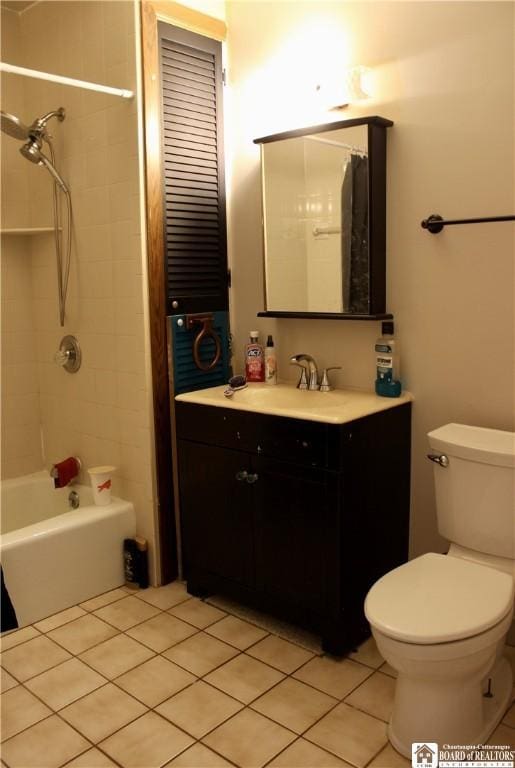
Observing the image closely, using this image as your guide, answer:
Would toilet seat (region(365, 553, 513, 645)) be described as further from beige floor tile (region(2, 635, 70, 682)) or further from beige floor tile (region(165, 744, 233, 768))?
beige floor tile (region(2, 635, 70, 682))

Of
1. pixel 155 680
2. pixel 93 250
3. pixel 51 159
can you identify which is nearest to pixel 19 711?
pixel 155 680

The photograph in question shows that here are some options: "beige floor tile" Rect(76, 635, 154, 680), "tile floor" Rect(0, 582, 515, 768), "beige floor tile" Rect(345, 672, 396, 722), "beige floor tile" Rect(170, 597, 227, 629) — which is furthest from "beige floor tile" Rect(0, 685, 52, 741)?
"beige floor tile" Rect(345, 672, 396, 722)

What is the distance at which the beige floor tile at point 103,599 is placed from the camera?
265 centimetres

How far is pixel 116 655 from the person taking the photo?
232cm

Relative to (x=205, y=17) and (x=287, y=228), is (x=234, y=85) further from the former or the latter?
(x=287, y=228)

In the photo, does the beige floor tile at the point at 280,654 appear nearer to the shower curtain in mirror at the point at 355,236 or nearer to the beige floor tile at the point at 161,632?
the beige floor tile at the point at 161,632

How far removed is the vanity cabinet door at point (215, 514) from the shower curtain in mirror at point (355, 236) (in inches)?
27.7

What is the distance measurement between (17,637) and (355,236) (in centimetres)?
189

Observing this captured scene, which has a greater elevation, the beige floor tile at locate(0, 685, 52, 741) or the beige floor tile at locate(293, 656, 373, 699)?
the beige floor tile at locate(293, 656, 373, 699)

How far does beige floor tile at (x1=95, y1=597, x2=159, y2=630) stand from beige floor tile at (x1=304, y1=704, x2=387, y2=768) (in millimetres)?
880

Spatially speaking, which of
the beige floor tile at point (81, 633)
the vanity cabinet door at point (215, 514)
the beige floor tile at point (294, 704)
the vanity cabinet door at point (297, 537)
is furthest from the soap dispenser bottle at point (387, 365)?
the beige floor tile at point (81, 633)

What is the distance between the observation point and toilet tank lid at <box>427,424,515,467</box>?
6.53 feet

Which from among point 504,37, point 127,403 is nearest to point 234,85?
point 504,37

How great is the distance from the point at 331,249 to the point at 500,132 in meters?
0.69
